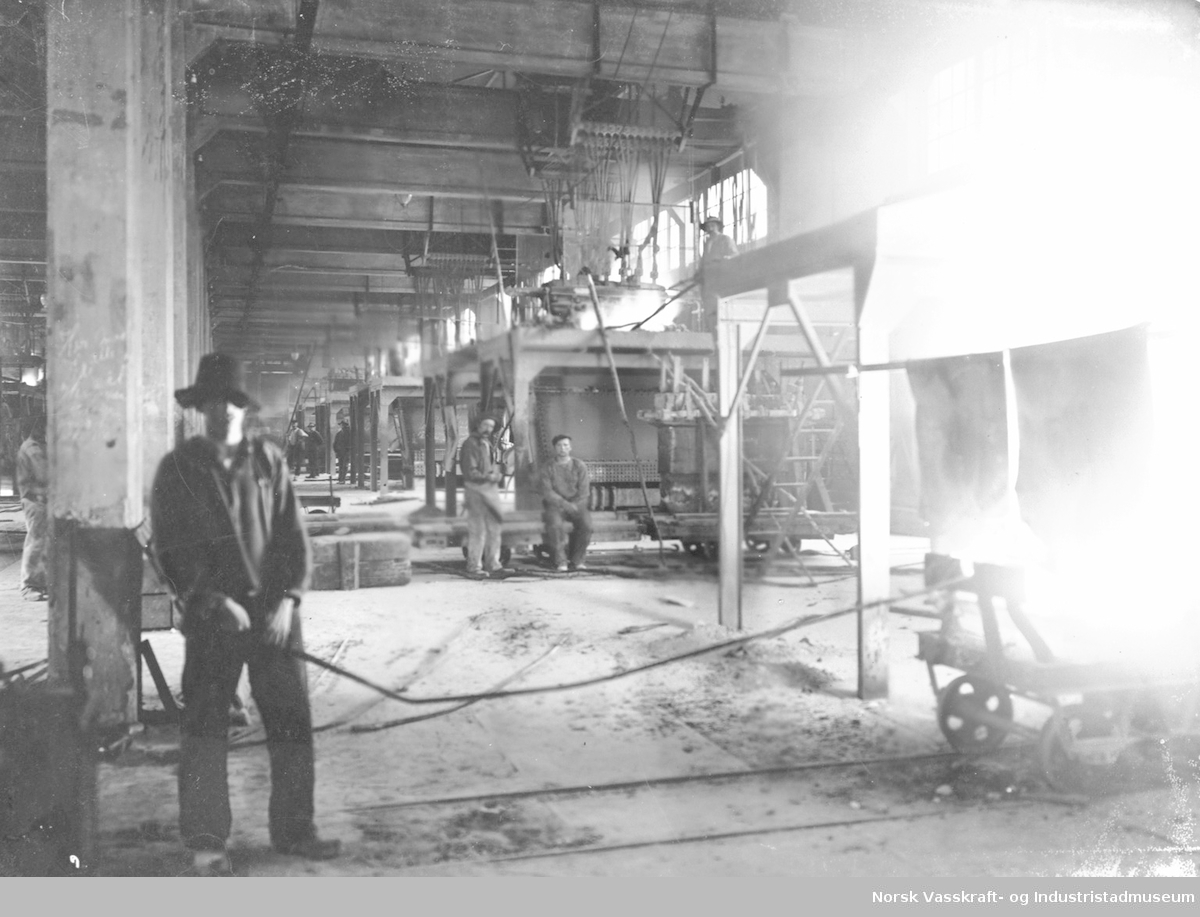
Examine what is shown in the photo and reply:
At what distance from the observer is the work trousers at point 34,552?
8.54 meters

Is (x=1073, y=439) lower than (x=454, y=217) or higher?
lower

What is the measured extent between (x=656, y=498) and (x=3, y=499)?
15.3 meters

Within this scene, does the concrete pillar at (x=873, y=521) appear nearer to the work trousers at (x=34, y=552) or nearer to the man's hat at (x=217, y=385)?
the man's hat at (x=217, y=385)

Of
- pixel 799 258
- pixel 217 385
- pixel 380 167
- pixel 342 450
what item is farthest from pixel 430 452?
pixel 380 167

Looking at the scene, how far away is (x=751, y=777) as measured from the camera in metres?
4.36

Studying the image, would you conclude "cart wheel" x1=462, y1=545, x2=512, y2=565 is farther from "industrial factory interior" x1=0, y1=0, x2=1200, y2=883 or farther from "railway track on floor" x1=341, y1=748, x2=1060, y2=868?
"railway track on floor" x1=341, y1=748, x2=1060, y2=868

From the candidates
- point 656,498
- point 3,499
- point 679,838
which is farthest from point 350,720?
point 3,499

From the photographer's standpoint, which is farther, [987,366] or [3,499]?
[3,499]

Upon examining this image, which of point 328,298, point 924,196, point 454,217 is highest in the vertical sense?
point 454,217

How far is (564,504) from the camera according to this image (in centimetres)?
809

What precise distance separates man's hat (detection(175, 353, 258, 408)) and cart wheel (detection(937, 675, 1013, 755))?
3.62 m

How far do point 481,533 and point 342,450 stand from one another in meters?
2.17

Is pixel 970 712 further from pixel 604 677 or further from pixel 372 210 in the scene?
pixel 372 210

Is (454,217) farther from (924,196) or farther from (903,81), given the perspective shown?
(924,196)
